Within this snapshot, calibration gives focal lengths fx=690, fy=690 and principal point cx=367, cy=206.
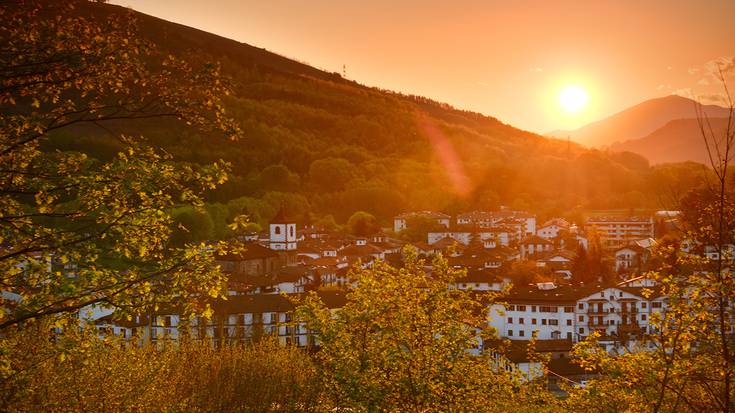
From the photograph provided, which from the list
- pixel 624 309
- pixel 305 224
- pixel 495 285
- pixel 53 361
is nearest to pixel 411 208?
pixel 305 224

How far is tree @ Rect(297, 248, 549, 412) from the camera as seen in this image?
33.1 feet

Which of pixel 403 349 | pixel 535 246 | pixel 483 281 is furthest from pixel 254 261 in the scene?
pixel 403 349

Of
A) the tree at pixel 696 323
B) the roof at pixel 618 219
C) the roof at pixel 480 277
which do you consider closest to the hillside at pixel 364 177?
the roof at pixel 618 219

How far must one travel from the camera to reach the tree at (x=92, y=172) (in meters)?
7.02

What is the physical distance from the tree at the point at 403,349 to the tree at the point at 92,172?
3.39m

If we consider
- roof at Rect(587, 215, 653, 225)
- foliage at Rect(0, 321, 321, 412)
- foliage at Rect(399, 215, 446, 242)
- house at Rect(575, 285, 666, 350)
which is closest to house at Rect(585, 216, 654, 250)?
roof at Rect(587, 215, 653, 225)

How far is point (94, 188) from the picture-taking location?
7473 millimetres

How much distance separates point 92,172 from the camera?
7.60 meters

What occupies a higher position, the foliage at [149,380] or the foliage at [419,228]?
the foliage at [149,380]

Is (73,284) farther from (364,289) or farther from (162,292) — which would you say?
(364,289)

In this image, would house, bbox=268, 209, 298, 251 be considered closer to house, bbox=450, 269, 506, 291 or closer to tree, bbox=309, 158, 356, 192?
house, bbox=450, 269, 506, 291

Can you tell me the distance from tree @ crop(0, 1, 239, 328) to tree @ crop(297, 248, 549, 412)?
339cm

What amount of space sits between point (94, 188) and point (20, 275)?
1.19 metres

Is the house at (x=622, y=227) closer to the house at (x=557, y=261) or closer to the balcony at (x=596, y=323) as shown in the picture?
the house at (x=557, y=261)
